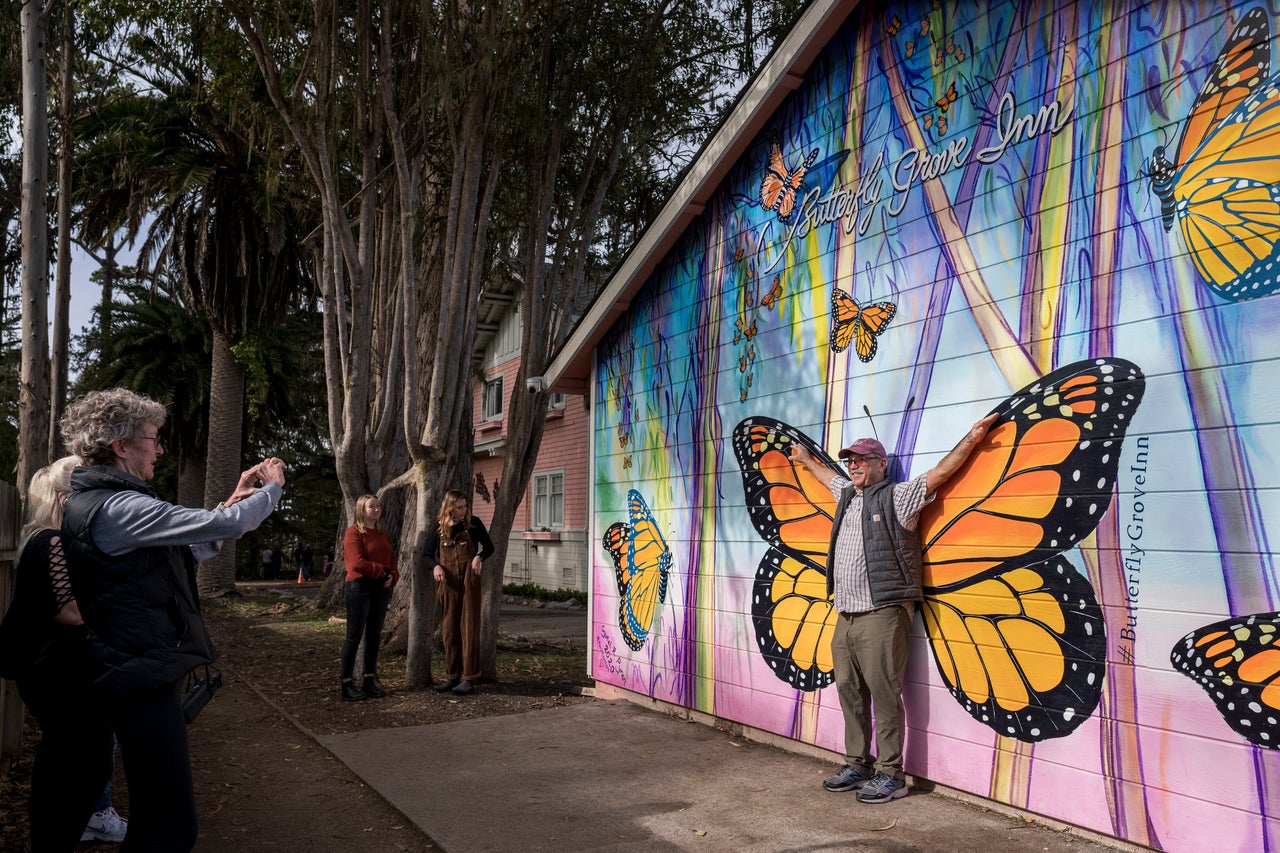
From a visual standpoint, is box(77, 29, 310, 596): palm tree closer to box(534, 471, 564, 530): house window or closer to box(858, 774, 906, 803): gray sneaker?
box(534, 471, 564, 530): house window

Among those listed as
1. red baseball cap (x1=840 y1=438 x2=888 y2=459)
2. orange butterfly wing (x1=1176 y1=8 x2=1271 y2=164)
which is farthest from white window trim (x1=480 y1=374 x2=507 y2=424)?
orange butterfly wing (x1=1176 y1=8 x2=1271 y2=164)

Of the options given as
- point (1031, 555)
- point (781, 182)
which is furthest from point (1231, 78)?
point (781, 182)

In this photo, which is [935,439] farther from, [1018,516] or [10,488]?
[10,488]

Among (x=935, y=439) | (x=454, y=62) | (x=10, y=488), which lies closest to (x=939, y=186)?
(x=935, y=439)

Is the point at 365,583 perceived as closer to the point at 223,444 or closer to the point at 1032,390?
the point at 1032,390

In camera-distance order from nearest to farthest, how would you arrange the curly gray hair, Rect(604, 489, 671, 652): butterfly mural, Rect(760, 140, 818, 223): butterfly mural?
the curly gray hair → Rect(760, 140, 818, 223): butterfly mural → Rect(604, 489, 671, 652): butterfly mural

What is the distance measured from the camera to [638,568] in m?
8.89

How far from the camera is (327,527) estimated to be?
146 ft

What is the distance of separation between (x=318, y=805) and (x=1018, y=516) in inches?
172

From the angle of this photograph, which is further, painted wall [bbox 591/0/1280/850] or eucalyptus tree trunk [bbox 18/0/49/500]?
eucalyptus tree trunk [bbox 18/0/49/500]

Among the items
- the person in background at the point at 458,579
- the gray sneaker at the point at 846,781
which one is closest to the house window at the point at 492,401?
the person in background at the point at 458,579
